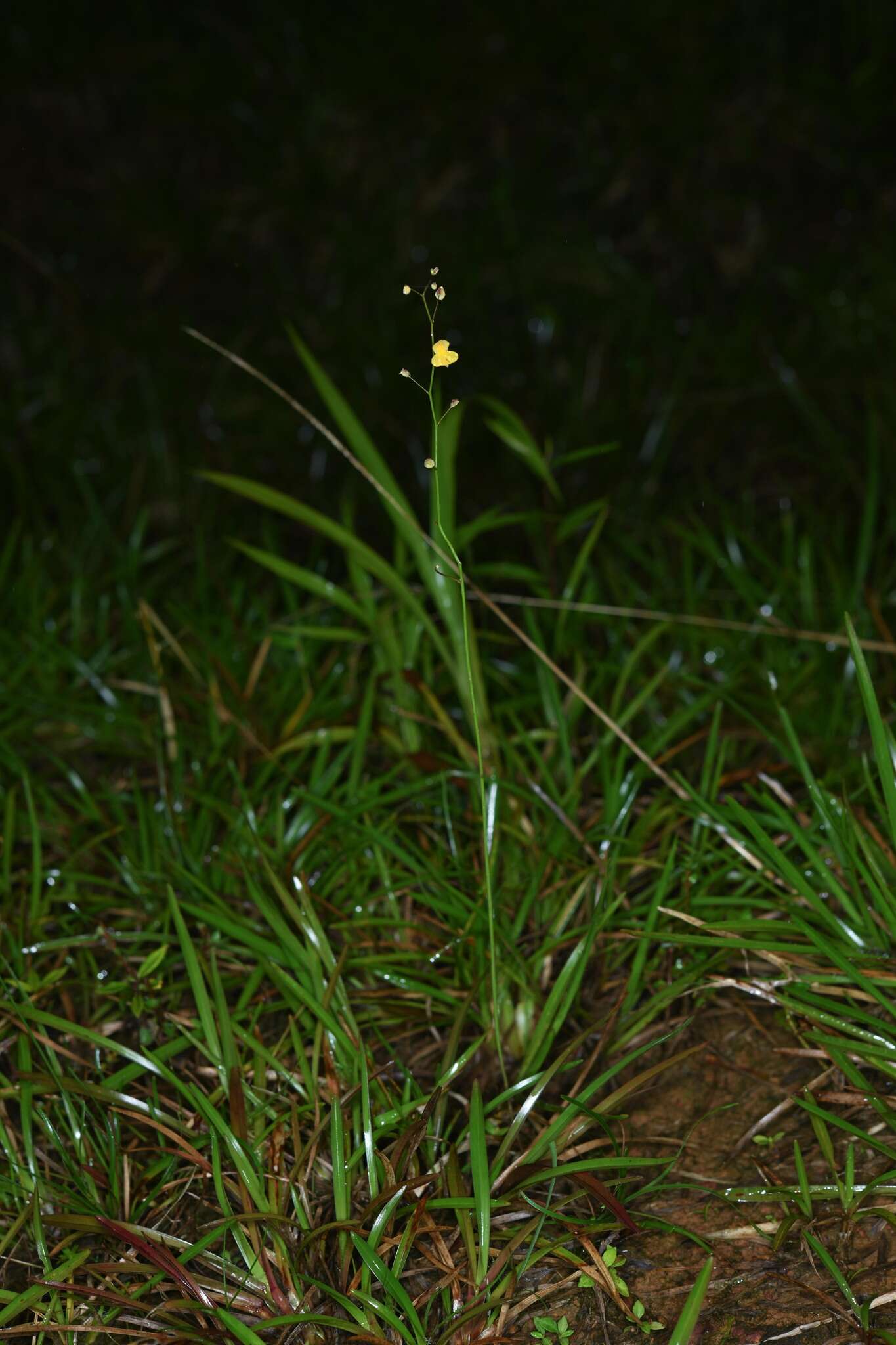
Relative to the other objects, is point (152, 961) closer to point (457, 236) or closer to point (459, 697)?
point (459, 697)

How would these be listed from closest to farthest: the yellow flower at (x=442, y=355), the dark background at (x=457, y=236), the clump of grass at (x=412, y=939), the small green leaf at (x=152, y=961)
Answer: the yellow flower at (x=442, y=355)
the clump of grass at (x=412, y=939)
the small green leaf at (x=152, y=961)
the dark background at (x=457, y=236)

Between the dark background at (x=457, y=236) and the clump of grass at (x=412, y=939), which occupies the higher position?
the dark background at (x=457, y=236)

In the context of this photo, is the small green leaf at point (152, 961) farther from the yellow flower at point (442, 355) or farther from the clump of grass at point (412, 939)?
the yellow flower at point (442, 355)

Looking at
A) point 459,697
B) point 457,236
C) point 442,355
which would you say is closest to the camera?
point 442,355

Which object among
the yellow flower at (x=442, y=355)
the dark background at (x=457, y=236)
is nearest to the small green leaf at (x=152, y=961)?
the yellow flower at (x=442, y=355)

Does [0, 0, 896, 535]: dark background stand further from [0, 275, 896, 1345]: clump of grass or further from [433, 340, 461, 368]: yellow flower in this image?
[433, 340, 461, 368]: yellow flower

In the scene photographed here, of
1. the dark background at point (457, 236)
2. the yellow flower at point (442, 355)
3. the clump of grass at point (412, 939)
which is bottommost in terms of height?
the clump of grass at point (412, 939)

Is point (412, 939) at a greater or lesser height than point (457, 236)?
lesser

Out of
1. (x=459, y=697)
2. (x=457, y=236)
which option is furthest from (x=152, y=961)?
(x=457, y=236)
